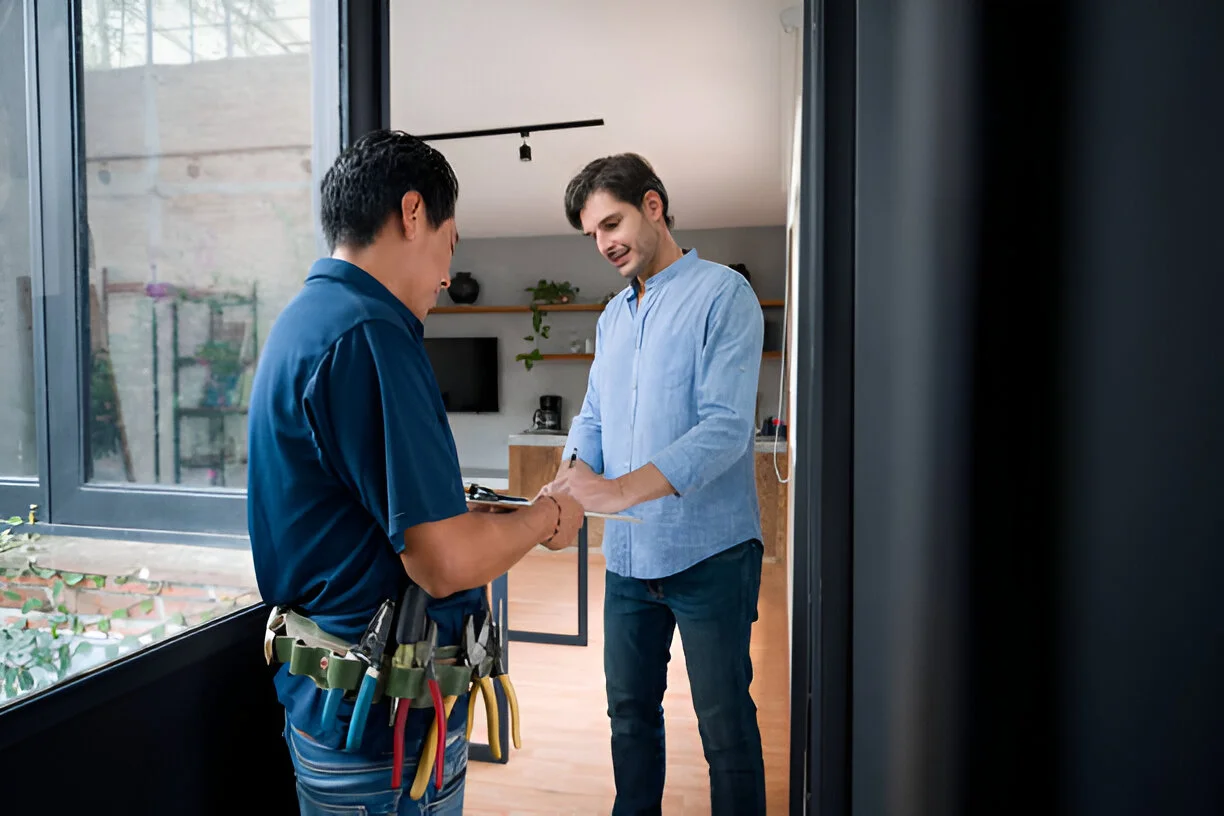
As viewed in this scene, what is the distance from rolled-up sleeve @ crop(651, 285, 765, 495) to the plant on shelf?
512cm

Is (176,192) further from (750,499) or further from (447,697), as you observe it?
(750,499)

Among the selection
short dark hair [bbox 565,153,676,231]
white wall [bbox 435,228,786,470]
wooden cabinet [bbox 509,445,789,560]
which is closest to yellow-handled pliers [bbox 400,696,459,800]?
short dark hair [bbox 565,153,676,231]

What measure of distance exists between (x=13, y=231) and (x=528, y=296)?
18.9ft

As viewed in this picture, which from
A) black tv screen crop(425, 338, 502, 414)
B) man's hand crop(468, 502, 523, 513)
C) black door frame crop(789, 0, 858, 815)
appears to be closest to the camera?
black door frame crop(789, 0, 858, 815)

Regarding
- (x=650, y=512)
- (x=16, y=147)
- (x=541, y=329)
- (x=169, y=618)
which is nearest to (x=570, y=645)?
(x=650, y=512)

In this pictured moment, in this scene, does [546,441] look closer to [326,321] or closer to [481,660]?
[481,660]

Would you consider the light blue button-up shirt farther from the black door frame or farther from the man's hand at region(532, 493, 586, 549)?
the black door frame

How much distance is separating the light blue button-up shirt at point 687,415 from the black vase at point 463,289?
5320 mm

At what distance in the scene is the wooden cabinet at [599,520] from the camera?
5250 millimetres

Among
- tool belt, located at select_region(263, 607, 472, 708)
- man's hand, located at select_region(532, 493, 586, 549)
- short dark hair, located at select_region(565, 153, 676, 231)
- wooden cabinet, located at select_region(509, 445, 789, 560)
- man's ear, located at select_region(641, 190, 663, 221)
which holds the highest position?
short dark hair, located at select_region(565, 153, 676, 231)

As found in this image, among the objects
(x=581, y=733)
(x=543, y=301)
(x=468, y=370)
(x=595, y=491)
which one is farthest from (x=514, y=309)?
(x=595, y=491)

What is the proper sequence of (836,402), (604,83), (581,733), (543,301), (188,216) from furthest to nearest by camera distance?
(543,301)
(604,83)
(581,733)
(188,216)
(836,402)

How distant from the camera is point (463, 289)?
6.77 meters

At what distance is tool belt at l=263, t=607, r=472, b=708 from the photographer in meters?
0.93
